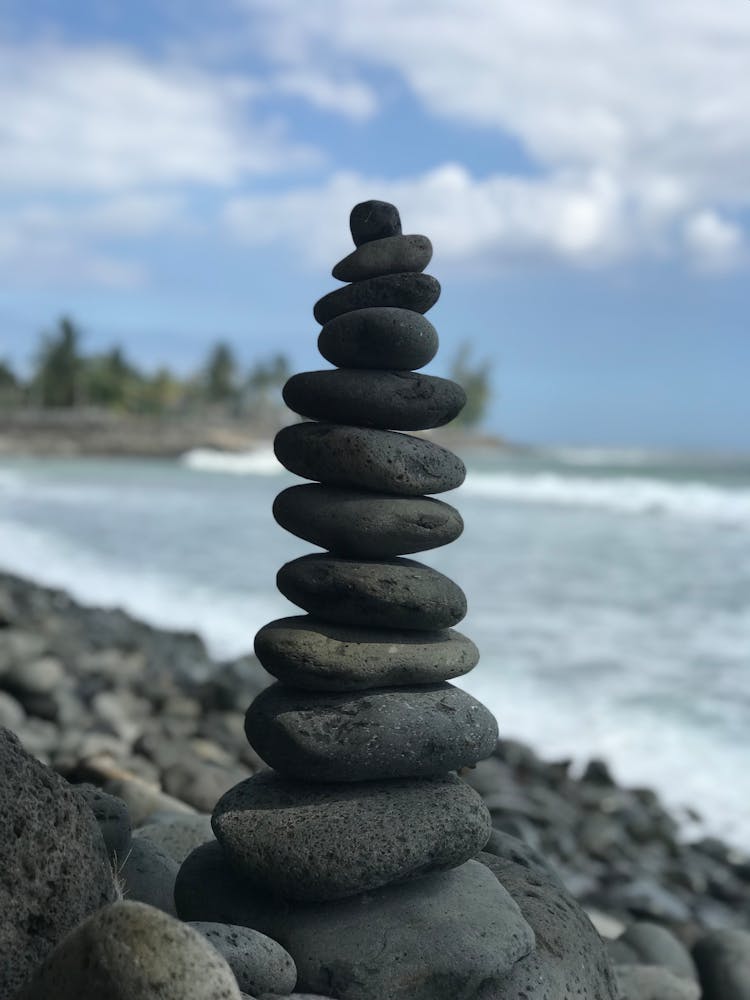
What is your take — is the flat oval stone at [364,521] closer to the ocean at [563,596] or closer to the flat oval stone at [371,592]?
the flat oval stone at [371,592]

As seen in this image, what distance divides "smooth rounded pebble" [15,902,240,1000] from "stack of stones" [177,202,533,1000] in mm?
1072

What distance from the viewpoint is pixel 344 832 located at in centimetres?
413

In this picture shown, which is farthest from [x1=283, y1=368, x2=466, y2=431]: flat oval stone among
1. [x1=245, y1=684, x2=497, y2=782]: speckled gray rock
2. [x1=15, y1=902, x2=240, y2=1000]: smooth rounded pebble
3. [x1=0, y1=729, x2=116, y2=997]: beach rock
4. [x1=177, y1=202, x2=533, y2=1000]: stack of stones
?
[x1=15, y1=902, x2=240, y2=1000]: smooth rounded pebble

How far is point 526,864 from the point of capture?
500 centimetres

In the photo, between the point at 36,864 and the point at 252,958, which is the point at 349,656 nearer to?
the point at 252,958

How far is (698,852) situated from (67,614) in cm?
882

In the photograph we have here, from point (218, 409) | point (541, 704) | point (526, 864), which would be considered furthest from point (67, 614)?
point (218, 409)

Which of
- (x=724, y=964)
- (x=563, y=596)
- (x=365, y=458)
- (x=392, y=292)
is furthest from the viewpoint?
(x=563, y=596)

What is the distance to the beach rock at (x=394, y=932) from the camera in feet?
13.2

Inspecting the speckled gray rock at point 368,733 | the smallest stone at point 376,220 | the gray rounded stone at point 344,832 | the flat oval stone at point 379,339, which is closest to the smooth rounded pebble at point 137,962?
the gray rounded stone at point 344,832

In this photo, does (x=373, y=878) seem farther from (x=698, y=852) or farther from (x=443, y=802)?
(x=698, y=852)

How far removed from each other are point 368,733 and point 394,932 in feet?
2.39

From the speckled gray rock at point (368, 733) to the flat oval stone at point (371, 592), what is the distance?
294mm

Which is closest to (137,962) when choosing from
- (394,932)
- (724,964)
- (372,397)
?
(394,932)
